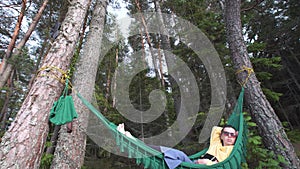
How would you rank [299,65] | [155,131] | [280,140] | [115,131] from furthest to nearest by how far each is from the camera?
[299,65] < [155,131] < [280,140] < [115,131]

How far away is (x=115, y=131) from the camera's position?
1413 mm

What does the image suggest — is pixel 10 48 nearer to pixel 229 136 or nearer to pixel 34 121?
pixel 34 121

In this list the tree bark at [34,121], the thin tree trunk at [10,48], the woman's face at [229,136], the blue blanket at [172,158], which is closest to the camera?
the tree bark at [34,121]

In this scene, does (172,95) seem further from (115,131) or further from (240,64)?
(115,131)

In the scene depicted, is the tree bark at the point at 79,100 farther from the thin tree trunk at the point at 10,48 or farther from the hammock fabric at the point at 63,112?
the thin tree trunk at the point at 10,48

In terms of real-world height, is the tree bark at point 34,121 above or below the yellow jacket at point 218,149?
above

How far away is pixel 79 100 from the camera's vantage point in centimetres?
220

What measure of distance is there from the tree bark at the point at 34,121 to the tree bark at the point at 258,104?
182 cm

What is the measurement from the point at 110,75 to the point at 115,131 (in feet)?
15.9

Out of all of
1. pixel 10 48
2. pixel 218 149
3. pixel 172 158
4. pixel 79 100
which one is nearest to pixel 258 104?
pixel 218 149

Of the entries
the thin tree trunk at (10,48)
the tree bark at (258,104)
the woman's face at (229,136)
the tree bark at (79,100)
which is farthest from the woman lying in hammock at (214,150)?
the thin tree trunk at (10,48)

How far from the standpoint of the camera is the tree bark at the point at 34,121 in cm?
106

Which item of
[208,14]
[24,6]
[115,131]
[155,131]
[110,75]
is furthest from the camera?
[110,75]

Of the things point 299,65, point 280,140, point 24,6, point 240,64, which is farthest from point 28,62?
point 299,65
